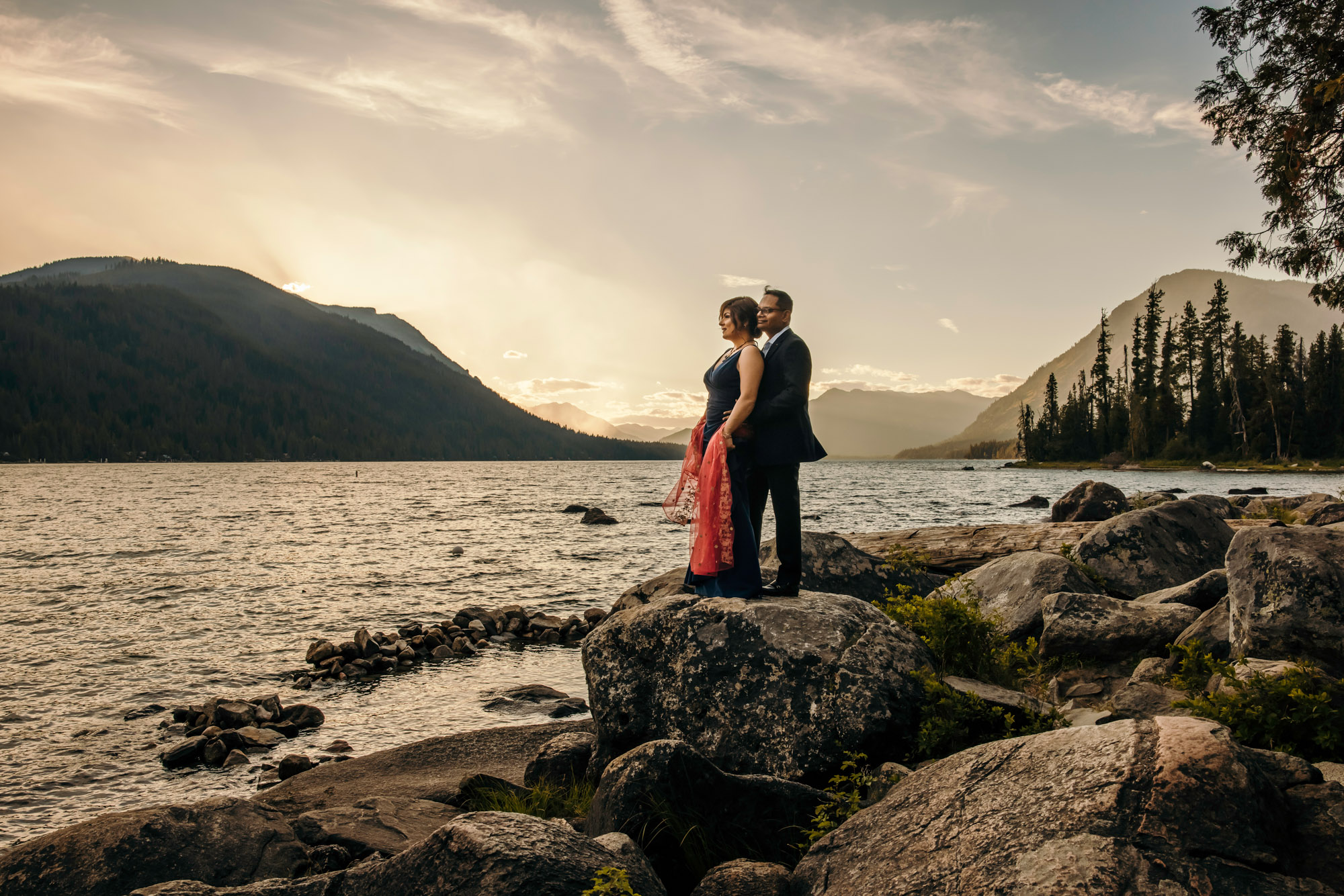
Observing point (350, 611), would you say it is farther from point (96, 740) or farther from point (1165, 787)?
point (1165, 787)

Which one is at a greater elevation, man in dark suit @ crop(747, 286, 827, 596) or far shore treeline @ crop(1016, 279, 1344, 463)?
far shore treeline @ crop(1016, 279, 1344, 463)

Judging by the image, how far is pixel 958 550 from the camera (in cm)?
1537

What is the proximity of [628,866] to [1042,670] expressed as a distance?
5938 mm

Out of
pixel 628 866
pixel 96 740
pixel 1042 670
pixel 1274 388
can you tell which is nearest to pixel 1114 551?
pixel 1042 670

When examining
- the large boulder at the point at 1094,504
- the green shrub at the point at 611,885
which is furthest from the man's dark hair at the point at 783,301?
the large boulder at the point at 1094,504

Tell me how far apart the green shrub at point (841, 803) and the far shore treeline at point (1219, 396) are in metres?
112

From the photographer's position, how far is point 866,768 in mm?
5078

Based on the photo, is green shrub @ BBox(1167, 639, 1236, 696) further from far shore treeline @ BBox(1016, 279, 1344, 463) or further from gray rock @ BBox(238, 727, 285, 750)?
Answer: far shore treeline @ BBox(1016, 279, 1344, 463)

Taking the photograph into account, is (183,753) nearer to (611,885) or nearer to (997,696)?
(611,885)

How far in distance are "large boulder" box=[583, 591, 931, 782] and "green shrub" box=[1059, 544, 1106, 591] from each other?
5.30 m

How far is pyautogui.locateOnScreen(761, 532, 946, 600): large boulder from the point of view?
413 inches

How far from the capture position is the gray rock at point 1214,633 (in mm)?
6523

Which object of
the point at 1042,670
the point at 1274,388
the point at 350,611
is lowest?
the point at 350,611

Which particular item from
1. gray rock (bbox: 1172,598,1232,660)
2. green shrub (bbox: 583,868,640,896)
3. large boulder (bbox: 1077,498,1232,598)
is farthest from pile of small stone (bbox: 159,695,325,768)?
large boulder (bbox: 1077,498,1232,598)
